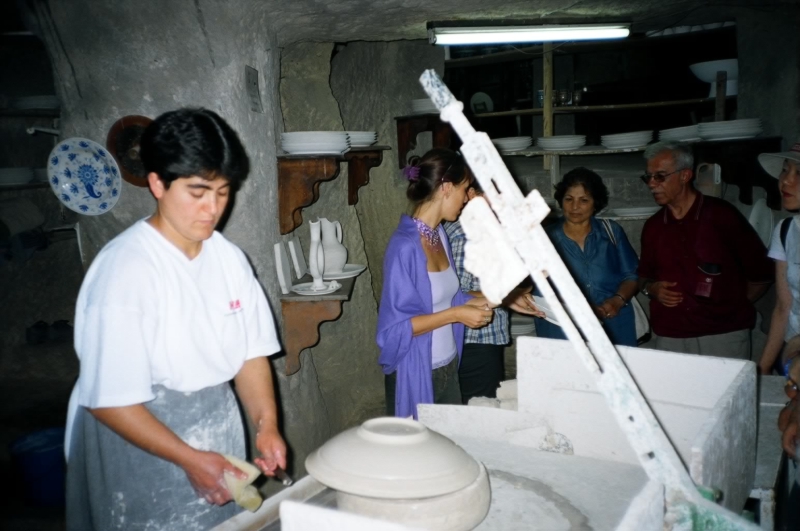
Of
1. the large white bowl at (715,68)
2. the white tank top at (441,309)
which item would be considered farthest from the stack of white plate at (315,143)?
the large white bowl at (715,68)

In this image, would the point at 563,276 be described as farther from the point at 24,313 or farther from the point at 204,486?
the point at 24,313

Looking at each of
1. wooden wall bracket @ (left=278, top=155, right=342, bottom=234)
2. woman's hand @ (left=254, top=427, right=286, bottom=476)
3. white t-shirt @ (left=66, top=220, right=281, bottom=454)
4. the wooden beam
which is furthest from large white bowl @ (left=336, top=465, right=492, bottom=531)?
the wooden beam

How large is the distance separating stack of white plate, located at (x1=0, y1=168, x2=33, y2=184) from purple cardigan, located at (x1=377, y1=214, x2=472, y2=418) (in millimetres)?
3368

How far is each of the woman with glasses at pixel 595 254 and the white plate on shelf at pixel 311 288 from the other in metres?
1.34

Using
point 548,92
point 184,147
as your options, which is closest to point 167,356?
point 184,147

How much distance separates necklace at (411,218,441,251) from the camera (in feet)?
9.51

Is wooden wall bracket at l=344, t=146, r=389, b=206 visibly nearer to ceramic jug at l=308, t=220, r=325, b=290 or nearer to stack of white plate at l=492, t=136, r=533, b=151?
ceramic jug at l=308, t=220, r=325, b=290

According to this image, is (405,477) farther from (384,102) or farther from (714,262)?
(384,102)

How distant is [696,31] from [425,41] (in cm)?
249

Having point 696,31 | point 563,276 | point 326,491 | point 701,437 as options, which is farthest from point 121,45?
point 696,31

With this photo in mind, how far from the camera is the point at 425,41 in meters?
4.89

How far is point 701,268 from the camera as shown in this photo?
3264 mm

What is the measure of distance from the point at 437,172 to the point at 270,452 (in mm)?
1633

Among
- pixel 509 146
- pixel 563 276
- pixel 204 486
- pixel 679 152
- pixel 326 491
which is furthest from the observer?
pixel 509 146
